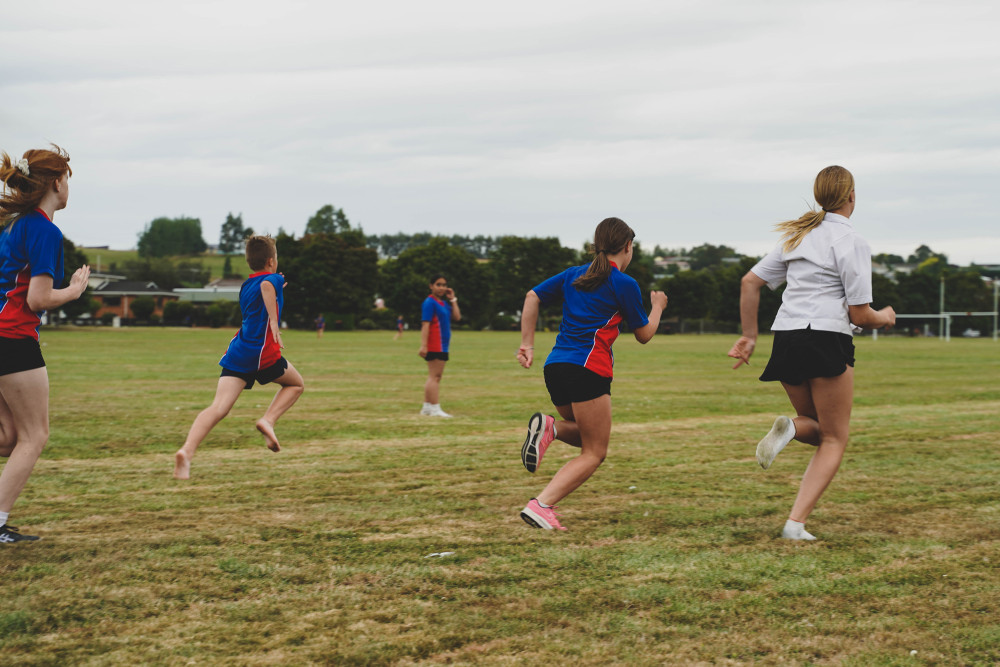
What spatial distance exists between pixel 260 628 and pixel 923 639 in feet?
8.97

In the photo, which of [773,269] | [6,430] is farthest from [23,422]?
[773,269]

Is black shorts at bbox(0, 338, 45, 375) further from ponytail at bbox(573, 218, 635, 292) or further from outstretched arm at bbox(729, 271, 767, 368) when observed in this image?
outstretched arm at bbox(729, 271, 767, 368)

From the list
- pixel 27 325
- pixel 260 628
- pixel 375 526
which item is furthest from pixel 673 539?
pixel 27 325

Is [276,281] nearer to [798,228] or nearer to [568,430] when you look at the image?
[568,430]

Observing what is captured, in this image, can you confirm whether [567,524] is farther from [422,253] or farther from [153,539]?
[422,253]

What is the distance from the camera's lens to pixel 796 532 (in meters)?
5.48

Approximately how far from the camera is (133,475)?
7.79 metres

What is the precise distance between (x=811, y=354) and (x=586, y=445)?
149cm

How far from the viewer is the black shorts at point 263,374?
282 inches

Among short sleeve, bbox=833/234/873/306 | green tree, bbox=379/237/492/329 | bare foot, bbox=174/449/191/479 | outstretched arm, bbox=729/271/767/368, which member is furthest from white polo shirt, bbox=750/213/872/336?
green tree, bbox=379/237/492/329

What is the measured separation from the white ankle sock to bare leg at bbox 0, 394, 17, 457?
4530 mm

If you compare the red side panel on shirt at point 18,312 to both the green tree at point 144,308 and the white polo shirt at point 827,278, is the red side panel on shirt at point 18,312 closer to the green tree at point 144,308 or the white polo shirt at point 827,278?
the white polo shirt at point 827,278

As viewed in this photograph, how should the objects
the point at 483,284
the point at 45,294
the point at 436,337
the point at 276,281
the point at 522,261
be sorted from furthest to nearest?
the point at 522,261
the point at 483,284
the point at 436,337
the point at 276,281
the point at 45,294

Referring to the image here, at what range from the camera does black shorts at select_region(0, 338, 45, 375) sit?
4.94 m
